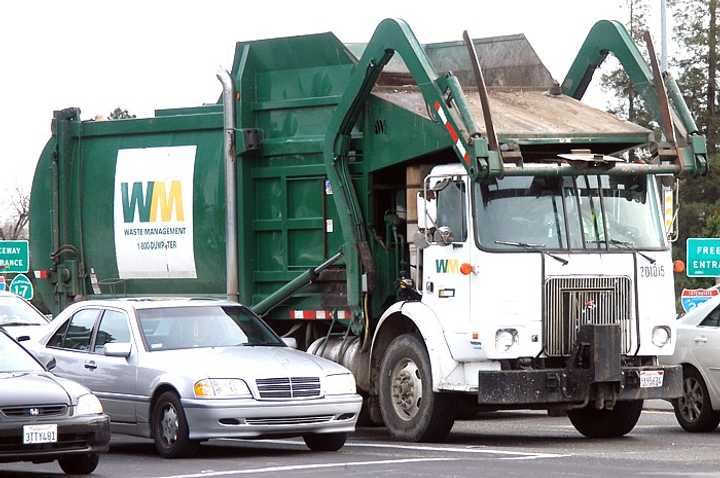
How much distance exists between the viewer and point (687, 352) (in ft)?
57.7

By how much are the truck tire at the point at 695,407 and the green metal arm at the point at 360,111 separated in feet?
11.8

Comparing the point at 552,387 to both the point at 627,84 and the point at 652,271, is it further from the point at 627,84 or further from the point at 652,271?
the point at 627,84

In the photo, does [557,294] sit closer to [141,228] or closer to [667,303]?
[667,303]

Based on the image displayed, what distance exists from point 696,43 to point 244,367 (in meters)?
54.2

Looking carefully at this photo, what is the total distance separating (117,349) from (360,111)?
155 inches

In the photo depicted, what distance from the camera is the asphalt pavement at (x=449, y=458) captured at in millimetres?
12805

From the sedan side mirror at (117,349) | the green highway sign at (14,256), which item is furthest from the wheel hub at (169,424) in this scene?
the green highway sign at (14,256)

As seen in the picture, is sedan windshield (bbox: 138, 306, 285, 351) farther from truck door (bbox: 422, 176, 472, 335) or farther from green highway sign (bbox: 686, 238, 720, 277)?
→ green highway sign (bbox: 686, 238, 720, 277)

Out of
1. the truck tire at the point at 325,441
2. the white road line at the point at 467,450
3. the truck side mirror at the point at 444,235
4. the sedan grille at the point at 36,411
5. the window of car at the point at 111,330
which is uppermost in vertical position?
the truck side mirror at the point at 444,235

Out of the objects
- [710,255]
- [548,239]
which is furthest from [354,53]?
[710,255]

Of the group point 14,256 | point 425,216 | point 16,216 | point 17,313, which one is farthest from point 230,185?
point 16,216

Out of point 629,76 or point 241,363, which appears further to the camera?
point 629,76

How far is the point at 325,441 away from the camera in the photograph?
15070 mm

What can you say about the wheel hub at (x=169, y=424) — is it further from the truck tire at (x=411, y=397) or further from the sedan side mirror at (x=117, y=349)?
the truck tire at (x=411, y=397)
